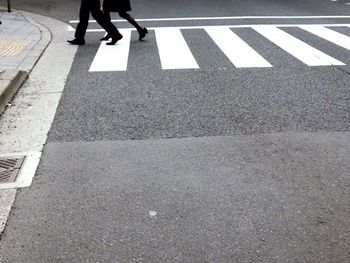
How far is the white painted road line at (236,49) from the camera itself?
28.1 feet

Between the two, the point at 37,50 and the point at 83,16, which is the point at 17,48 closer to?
the point at 37,50

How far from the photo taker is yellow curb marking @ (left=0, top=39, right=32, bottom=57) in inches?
360

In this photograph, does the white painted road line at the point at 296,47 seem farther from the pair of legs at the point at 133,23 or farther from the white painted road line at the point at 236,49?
the pair of legs at the point at 133,23

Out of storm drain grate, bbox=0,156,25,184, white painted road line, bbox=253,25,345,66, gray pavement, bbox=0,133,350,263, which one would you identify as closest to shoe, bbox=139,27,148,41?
white painted road line, bbox=253,25,345,66

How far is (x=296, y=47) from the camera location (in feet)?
32.5

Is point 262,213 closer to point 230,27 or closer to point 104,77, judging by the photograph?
point 104,77

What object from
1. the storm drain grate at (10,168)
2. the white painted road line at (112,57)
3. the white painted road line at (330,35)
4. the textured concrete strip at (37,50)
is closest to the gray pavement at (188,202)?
the storm drain grate at (10,168)

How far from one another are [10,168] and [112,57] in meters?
→ 4.74

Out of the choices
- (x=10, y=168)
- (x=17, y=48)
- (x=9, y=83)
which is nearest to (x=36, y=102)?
(x=9, y=83)

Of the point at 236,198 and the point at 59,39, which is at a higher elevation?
the point at 236,198

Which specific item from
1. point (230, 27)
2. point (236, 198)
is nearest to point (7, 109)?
point (236, 198)

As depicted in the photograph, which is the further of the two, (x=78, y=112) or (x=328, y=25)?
(x=328, y=25)

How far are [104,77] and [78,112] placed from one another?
1672mm

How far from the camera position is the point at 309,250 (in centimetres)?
335
